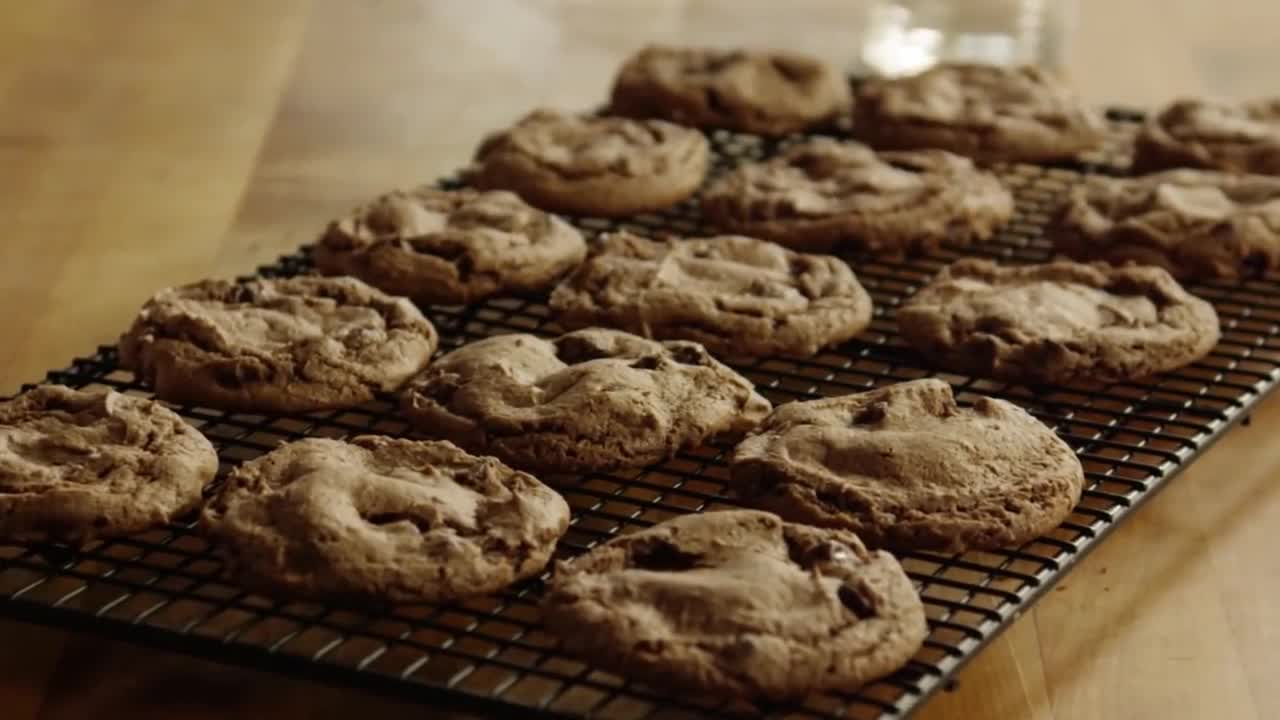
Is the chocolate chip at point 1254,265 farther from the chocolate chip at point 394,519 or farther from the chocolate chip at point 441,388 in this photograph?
the chocolate chip at point 394,519

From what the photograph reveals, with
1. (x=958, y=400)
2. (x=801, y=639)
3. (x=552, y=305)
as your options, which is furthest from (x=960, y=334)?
(x=801, y=639)

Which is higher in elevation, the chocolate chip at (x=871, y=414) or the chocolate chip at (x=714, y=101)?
the chocolate chip at (x=871, y=414)

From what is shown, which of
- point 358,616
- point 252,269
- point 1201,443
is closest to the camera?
point 358,616

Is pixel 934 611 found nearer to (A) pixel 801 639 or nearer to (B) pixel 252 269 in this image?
(A) pixel 801 639

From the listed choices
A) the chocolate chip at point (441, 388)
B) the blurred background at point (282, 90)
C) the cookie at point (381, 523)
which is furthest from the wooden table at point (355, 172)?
the chocolate chip at point (441, 388)

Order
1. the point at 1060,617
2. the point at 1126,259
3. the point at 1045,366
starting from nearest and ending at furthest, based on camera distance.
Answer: the point at 1060,617
the point at 1045,366
the point at 1126,259

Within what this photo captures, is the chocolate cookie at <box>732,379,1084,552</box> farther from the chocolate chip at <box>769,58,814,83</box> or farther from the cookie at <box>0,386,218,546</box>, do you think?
the chocolate chip at <box>769,58,814,83</box>
